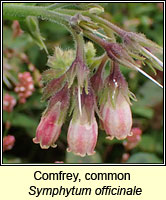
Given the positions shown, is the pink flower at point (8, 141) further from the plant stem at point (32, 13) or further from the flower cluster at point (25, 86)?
the plant stem at point (32, 13)

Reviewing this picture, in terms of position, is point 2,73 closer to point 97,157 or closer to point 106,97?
point 97,157

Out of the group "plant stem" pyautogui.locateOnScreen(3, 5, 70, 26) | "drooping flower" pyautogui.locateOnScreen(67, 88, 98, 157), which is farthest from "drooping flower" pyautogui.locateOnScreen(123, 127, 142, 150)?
"plant stem" pyautogui.locateOnScreen(3, 5, 70, 26)

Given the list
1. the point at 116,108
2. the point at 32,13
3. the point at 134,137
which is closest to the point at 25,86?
the point at 32,13

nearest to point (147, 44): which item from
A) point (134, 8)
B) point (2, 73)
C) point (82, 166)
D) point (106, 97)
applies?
point (106, 97)

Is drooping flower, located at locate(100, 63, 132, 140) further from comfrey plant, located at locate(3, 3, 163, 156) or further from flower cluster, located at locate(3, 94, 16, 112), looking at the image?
flower cluster, located at locate(3, 94, 16, 112)

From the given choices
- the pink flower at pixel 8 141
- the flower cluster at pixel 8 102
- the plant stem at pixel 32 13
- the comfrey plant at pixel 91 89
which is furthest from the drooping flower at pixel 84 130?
the flower cluster at pixel 8 102

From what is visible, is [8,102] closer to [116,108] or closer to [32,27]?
[32,27]
